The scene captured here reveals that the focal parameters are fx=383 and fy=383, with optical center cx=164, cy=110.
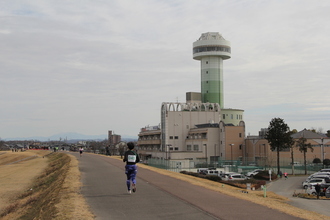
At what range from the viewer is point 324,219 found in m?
14.9

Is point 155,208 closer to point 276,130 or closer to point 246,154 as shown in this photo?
point 276,130

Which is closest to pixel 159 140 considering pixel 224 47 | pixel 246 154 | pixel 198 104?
pixel 198 104

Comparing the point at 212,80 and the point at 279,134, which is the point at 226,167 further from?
the point at 212,80

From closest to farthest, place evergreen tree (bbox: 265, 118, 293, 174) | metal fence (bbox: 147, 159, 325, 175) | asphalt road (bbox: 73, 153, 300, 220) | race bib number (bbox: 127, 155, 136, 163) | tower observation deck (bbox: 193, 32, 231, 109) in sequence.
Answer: asphalt road (bbox: 73, 153, 300, 220)
race bib number (bbox: 127, 155, 136, 163)
metal fence (bbox: 147, 159, 325, 175)
evergreen tree (bbox: 265, 118, 293, 174)
tower observation deck (bbox: 193, 32, 231, 109)

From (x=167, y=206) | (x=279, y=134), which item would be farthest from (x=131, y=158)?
(x=279, y=134)

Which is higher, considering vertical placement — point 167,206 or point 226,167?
point 167,206

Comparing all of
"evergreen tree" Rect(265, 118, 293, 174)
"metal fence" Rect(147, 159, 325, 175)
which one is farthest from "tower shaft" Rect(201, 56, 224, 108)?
"evergreen tree" Rect(265, 118, 293, 174)

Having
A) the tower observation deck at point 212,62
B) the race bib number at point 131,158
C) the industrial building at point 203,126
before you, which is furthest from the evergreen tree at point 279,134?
the race bib number at point 131,158

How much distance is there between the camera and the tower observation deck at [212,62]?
111 metres

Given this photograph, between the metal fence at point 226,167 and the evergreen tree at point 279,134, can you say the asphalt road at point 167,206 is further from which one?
the evergreen tree at point 279,134

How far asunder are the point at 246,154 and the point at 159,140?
23.8 meters

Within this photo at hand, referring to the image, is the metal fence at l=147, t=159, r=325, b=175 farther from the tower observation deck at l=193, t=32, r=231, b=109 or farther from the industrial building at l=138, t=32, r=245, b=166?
the tower observation deck at l=193, t=32, r=231, b=109

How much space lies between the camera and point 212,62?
111750mm

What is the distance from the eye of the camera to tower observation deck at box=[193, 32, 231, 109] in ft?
363
